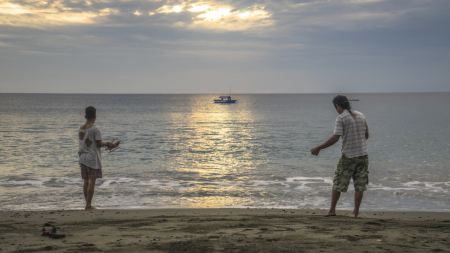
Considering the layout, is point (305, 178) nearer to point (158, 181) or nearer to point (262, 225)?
point (158, 181)

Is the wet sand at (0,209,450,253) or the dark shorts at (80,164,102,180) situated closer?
the wet sand at (0,209,450,253)

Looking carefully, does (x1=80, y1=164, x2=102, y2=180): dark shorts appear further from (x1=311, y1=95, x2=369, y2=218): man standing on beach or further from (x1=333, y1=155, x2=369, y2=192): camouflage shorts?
(x1=333, y1=155, x2=369, y2=192): camouflage shorts

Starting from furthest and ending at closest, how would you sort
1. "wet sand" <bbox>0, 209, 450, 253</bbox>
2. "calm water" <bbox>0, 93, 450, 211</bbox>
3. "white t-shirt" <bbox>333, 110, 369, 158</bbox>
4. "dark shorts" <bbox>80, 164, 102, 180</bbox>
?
"calm water" <bbox>0, 93, 450, 211</bbox> < "dark shorts" <bbox>80, 164, 102, 180</bbox> < "white t-shirt" <bbox>333, 110, 369, 158</bbox> < "wet sand" <bbox>0, 209, 450, 253</bbox>

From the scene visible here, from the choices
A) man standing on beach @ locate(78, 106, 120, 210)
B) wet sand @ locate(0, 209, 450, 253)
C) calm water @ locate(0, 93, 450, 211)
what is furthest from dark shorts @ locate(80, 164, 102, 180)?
calm water @ locate(0, 93, 450, 211)

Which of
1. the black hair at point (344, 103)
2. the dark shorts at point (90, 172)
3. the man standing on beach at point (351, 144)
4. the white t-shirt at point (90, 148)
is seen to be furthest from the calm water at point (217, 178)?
the black hair at point (344, 103)

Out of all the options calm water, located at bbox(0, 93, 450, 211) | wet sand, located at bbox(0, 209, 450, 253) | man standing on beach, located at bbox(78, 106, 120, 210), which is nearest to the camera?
wet sand, located at bbox(0, 209, 450, 253)

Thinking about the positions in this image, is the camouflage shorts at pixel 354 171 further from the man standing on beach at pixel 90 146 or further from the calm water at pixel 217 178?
the man standing on beach at pixel 90 146

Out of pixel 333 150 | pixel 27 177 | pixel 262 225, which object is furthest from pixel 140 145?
pixel 262 225

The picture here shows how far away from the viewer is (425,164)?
44.1 ft

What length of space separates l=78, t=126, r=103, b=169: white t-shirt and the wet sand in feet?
3.11

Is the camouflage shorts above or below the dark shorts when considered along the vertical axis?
above

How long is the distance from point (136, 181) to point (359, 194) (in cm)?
691

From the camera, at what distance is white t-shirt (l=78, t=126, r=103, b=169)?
6.02 metres

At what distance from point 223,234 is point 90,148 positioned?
3.13 meters
